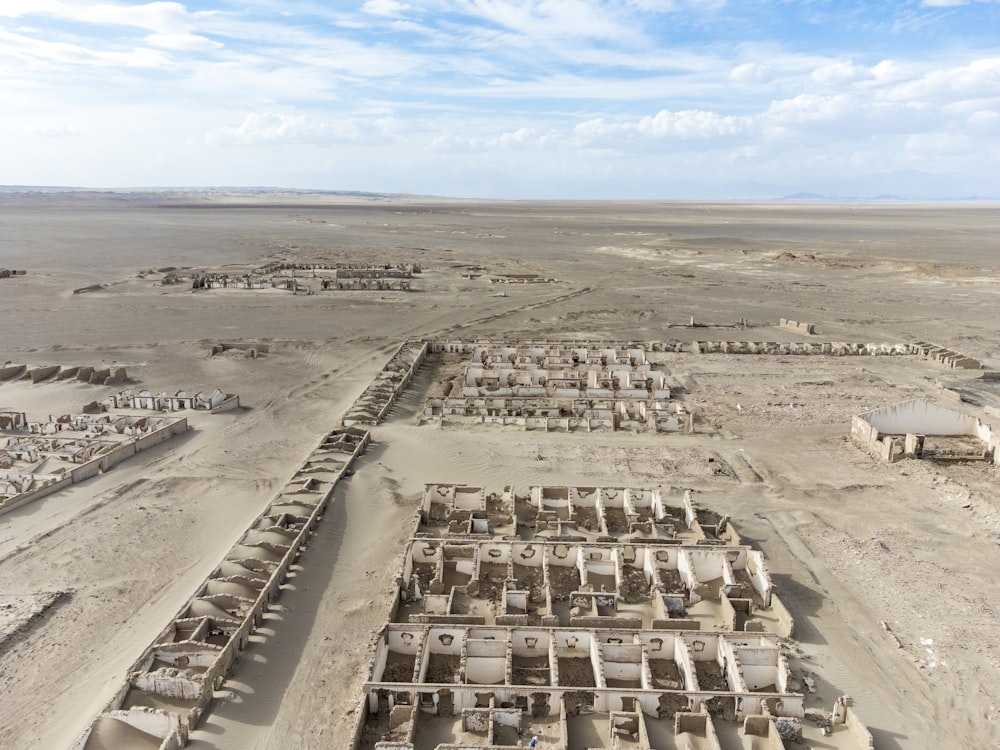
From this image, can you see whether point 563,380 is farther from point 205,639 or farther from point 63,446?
point 205,639

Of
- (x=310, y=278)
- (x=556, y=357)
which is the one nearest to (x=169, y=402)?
(x=556, y=357)

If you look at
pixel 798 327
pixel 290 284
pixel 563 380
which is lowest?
pixel 563 380

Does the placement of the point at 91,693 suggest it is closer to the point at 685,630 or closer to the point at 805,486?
the point at 685,630

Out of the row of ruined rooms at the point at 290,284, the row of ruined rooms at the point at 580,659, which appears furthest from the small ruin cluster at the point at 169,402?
the row of ruined rooms at the point at 290,284

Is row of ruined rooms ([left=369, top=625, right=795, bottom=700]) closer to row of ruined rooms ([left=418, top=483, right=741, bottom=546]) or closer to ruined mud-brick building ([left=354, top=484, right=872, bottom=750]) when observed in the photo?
ruined mud-brick building ([left=354, top=484, right=872, bottom=750])

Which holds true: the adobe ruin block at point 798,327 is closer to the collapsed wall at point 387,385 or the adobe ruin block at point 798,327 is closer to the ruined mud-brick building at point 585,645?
the collapsed wall at point 387,385

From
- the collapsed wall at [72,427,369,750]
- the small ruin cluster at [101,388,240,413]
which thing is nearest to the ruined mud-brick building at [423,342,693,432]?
the small ruin cluster at [101,388,240,413]

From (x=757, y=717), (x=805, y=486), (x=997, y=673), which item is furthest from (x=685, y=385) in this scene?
(x=757, y=717)
